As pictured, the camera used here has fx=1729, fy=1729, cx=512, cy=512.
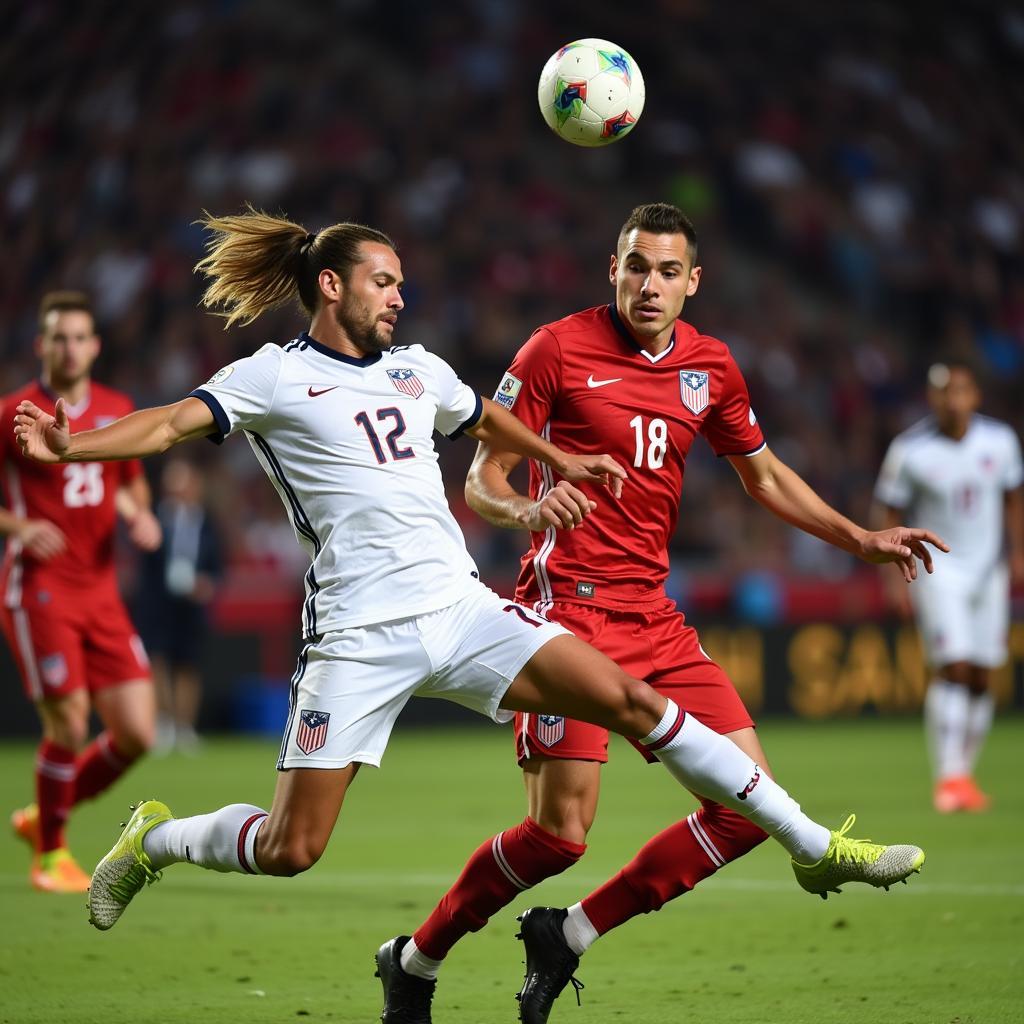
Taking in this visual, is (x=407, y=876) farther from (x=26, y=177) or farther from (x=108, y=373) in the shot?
(x=26, y=177)

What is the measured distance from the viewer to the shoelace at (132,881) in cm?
508

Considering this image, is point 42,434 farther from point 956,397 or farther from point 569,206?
point 569,206

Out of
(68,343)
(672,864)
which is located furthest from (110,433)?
(68,343)

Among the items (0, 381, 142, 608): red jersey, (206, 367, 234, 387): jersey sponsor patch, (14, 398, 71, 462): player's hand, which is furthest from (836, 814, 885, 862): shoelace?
(0, 381, 142, 608): red jersey

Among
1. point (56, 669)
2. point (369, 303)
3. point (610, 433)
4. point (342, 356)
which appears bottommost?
point (56, 669)

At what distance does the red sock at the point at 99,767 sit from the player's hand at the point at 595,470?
3.79m

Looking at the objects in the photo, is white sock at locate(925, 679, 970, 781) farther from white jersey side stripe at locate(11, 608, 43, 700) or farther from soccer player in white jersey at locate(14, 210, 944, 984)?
soccer player in white jersey at locate(14, 210, 944, 984)

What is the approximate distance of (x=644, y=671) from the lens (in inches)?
209

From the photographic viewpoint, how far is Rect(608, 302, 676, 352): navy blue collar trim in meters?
5.65

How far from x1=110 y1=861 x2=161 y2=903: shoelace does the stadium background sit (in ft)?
37.7

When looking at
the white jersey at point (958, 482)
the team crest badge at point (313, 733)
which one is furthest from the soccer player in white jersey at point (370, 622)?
the white jersey at point (958, 482)

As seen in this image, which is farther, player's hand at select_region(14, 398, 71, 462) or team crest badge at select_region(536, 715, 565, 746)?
team crest badge at select_region(536, 715, 565, 746)

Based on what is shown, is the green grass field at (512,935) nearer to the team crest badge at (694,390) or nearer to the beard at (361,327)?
the team crest badge at (694,390)

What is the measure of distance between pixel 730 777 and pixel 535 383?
148cm
